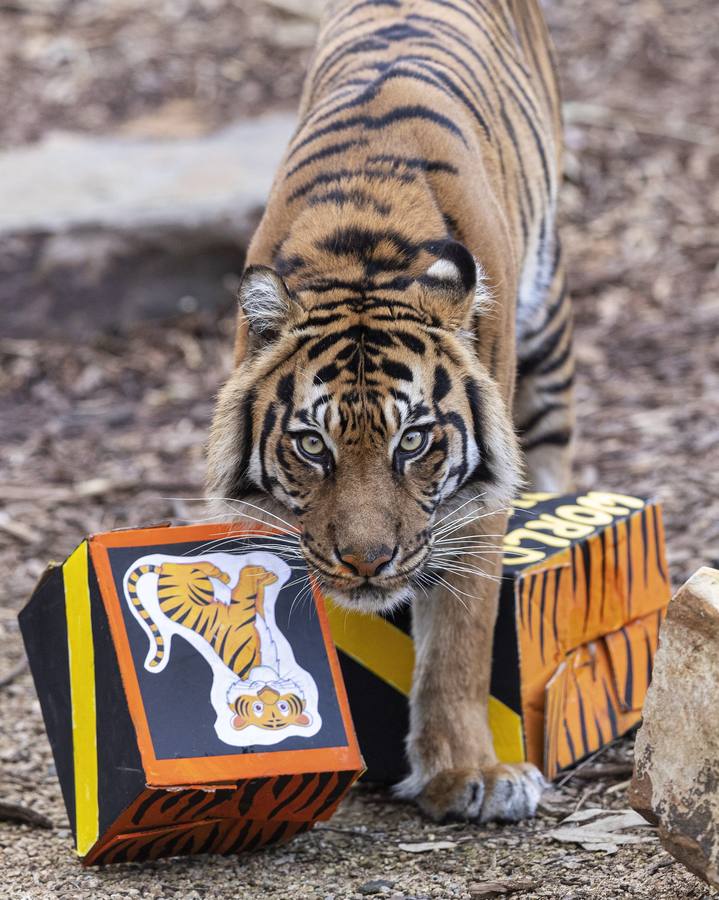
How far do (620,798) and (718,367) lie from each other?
3.11 m

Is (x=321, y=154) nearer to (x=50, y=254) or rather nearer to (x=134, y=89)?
(x=50, y=254)

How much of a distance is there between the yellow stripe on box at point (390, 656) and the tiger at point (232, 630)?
1.77ft

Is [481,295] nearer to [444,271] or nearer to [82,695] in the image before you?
[444,271]

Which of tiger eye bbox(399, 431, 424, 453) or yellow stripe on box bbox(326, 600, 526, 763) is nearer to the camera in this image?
tiger eye bbox(399, 431, 424, 453)

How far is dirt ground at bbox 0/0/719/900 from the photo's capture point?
8.95 feet

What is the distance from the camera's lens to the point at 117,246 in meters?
6.59

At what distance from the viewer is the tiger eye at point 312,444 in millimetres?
2738

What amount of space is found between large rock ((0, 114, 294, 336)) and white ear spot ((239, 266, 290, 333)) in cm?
386

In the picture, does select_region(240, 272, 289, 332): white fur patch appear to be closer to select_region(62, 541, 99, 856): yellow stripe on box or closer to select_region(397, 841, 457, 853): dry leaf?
select_region(62, 541, 99, 856): yellow stripe on box

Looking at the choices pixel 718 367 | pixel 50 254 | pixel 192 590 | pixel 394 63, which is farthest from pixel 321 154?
pixel 50 254

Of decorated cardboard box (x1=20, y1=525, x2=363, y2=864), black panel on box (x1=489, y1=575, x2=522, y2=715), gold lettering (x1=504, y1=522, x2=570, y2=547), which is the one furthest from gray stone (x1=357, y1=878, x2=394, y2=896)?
gold lettering (x1=504, y1=522, x2=570, y2=547)

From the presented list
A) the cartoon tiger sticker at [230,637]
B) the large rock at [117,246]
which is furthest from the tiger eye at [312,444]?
the large rock at [117,246]

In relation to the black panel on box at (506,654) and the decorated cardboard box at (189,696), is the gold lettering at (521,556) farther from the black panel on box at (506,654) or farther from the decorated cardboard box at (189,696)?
the decorated cardboard box at (189,696)

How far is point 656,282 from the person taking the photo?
681cm
